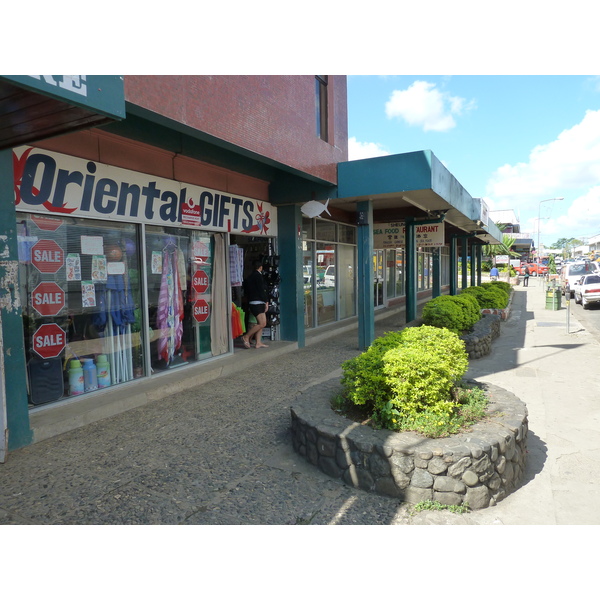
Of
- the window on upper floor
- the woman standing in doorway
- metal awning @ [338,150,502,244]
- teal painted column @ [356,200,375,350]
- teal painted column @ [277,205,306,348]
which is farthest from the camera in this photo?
teal painted column @ [277,205,306,348]

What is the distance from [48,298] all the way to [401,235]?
10.2 meters

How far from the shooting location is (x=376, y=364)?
4.49m

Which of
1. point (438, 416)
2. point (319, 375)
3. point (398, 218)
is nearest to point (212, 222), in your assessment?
point (319, 375)

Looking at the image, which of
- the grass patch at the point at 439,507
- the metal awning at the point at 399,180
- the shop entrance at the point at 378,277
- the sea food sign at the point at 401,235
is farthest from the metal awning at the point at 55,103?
the shop entrance at the point at 378,277

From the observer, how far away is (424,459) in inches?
141

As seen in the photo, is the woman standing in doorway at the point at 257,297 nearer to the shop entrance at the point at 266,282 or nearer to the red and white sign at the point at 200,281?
the shop entrance at the point at 266,282

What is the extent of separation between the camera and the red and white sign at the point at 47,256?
16.6 ft

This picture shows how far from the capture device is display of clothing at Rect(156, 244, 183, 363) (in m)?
6.79

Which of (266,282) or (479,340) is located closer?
(479,340)

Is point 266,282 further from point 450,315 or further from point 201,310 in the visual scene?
point 450,315

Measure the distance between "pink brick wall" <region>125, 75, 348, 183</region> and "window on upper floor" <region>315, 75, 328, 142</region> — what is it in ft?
0.44

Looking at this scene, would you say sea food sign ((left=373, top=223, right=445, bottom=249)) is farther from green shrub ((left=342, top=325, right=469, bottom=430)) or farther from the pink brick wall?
green shrub ((left=342, top=325, right=469, bottom=430))

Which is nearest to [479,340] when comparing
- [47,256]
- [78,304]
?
[78,304]

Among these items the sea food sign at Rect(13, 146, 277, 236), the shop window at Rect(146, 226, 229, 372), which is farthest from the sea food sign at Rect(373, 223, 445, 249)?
the shop window at Rect(146, 226, 229, 372)
